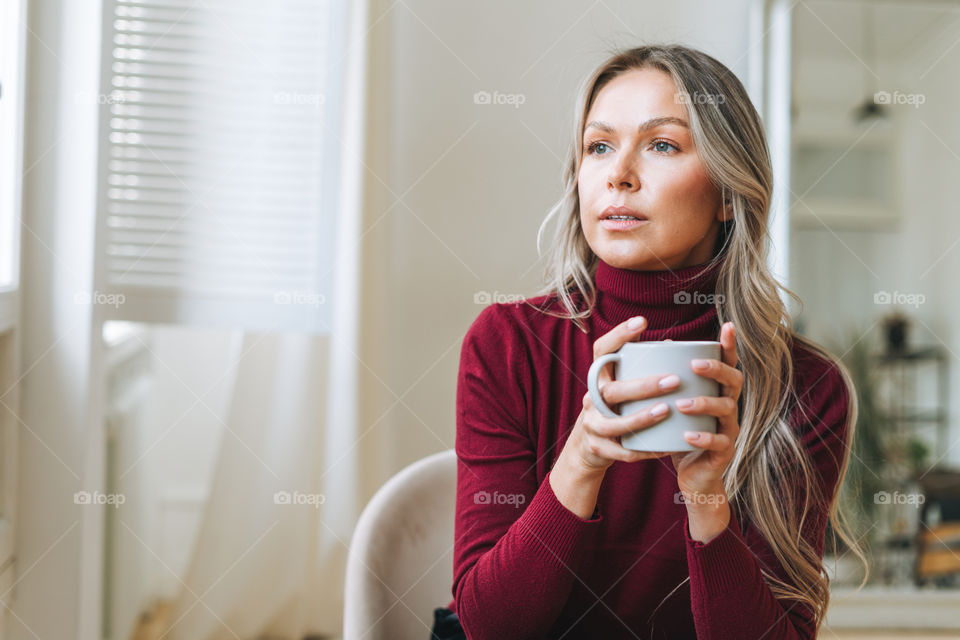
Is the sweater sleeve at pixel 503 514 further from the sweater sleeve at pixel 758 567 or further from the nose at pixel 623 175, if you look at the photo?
the nose at pixel 623 175

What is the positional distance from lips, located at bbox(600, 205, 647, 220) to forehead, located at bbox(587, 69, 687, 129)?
108 mm

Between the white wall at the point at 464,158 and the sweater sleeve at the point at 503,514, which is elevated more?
the white wall at the point at 464,158

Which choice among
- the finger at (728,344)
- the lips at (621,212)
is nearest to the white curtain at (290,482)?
the lips at (621,212)

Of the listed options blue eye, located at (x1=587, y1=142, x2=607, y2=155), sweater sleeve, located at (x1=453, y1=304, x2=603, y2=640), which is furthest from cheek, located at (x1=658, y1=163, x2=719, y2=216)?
sweater sleeve, located at (x1=453, y1=304, x2=603, y2=640)

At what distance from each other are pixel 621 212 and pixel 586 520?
37cm

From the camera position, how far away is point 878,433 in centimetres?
204

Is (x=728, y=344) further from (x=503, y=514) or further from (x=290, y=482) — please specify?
(x=290, y=482)

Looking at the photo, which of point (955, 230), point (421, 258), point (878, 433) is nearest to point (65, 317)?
point (421, 258)

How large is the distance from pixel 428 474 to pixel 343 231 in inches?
30.2

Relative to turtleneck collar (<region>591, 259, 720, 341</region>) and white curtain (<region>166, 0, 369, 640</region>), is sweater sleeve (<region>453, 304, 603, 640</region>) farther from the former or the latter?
white curtain (<region>166, 0, 369, 640</region>)

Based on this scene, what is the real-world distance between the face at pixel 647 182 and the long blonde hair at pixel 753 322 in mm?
21

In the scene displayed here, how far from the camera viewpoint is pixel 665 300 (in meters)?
1.01

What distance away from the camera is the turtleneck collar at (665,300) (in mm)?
1007

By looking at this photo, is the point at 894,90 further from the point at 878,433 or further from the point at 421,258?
the point at 421,258
